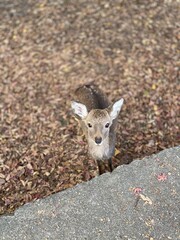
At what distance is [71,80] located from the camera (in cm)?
697

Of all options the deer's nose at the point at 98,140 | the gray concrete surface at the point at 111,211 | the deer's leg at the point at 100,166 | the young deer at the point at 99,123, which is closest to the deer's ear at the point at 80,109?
the young deer at the point at 99,123

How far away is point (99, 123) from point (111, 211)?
1.11 metres

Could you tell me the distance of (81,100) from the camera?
600 cm

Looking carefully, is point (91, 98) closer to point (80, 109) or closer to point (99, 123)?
point (80, 109)

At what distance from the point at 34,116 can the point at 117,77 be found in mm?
1482

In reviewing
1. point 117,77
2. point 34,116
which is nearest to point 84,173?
point 34,116

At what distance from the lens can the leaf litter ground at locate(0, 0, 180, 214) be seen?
5.77m

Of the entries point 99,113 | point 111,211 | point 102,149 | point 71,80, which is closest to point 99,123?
point 99,113

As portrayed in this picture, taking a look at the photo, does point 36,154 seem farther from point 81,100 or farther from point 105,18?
point 105,18

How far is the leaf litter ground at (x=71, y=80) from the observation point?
18.9ft

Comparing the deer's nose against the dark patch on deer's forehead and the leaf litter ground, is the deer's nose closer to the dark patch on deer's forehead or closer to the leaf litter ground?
the dark patch on deer's forehead

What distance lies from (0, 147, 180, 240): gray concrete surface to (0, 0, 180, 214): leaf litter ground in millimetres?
773

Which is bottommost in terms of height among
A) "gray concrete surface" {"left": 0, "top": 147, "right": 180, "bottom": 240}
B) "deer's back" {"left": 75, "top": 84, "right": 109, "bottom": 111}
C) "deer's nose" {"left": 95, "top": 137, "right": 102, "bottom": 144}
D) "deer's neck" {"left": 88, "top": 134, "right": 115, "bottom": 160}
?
"gray concrete surface" {"left": 0, "top": 147, "right": 180, "bottom": 240}

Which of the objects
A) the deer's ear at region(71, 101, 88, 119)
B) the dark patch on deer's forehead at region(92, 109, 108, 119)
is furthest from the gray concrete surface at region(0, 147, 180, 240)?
the deer's ear at region(71, 101, 88, 119)
